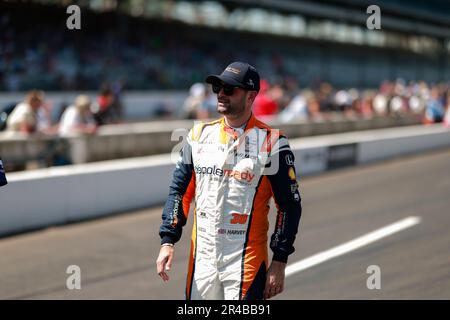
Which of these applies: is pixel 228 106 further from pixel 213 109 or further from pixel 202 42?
pixel 202 42

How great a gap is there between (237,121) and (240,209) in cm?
47

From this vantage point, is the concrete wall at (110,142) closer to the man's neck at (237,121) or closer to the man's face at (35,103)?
the man's face at (35,103)

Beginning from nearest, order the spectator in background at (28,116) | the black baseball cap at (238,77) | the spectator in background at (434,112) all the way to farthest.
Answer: the black baseball cap at (238,77) → the spectator in background at (28,116) → the spectator in background at (434,112)

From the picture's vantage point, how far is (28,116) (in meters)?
12.0

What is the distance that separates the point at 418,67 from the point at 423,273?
5618cm

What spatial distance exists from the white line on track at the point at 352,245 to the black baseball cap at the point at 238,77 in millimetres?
3958

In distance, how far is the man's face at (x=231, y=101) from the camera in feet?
11.4

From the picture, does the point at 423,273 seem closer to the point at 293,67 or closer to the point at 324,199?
the point at 324,199

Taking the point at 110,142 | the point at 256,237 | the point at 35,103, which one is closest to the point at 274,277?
the point at 256,237

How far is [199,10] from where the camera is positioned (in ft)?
124

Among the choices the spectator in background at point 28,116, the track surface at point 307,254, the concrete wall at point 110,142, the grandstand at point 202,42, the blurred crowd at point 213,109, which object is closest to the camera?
the track surface at point 307,254

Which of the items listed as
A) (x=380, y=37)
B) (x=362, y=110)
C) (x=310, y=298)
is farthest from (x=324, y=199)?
(x=380, y=37)

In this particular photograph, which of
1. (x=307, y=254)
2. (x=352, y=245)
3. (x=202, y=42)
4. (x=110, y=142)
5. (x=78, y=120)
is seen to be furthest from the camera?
(x=202, y=42)

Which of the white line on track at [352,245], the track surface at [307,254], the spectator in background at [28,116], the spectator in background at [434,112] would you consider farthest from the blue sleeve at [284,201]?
the spectator in background at [434,112]
